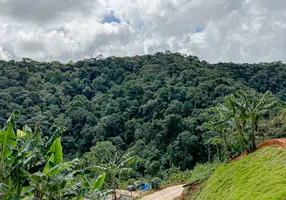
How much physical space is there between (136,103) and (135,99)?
59.1 inches

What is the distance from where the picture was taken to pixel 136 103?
4716 cm

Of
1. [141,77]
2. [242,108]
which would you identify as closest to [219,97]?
[141,77]

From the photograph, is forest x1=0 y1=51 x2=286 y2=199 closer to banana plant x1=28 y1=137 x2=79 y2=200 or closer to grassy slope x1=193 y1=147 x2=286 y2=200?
grassy slope x1=193 y1=147 x2=286 y2=200

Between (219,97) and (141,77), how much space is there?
887 inches

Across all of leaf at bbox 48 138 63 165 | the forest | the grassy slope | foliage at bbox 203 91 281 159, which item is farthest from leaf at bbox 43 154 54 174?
the forest

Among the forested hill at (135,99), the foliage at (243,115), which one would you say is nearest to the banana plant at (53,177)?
the foliage at (243,115)

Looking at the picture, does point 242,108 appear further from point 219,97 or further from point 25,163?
point 219,97

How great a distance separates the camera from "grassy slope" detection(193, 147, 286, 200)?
6.95m

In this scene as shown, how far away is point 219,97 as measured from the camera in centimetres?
3853

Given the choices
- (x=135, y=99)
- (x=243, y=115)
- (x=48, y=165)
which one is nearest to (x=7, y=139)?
(x=48, y=165)

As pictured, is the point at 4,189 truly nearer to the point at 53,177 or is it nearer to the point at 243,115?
the point at 53,177

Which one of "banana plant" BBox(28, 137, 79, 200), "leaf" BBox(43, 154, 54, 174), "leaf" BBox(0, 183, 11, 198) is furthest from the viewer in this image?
"leaf" BBox(43, 154, 54, 174)

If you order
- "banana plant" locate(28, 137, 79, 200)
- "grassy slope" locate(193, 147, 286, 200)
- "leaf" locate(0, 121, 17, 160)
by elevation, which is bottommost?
"grassy slope" locate(193, 147, 286, 200)

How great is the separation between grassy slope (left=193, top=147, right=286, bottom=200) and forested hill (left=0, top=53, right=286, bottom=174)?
2176 cm
